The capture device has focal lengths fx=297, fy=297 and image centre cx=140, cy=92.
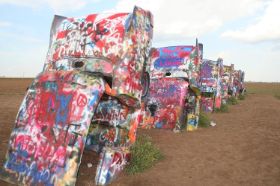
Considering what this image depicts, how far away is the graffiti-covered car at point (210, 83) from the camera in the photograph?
16375 millimetres

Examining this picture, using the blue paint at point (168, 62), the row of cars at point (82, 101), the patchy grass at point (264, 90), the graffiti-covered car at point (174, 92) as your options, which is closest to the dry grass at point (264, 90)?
the patchy grass at point (264, 90)

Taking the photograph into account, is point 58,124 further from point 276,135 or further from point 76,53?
point 276,135

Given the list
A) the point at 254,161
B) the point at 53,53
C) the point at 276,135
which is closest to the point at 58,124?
the point at 53,53

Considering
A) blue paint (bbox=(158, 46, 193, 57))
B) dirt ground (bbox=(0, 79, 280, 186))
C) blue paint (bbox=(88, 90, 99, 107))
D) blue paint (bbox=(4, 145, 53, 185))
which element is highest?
blue paint (bbox=(158, 46, 193, 57))

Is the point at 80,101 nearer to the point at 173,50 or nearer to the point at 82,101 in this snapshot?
the point at 82,101

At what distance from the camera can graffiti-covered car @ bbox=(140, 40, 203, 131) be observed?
1027 cm

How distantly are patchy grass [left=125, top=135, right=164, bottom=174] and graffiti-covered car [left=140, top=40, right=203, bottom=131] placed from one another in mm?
3375

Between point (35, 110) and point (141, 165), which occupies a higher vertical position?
point (35, 110)

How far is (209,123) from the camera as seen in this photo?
37.3 feet

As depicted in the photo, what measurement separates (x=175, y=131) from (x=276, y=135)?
3.12 m

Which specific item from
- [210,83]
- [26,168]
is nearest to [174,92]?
[26,168]

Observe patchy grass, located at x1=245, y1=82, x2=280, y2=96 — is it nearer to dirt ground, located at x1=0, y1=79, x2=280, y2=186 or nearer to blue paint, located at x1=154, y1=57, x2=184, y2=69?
blue paint, located at x1=154, y1=57, x2=184, y2=69

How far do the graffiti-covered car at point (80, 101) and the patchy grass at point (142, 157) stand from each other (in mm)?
187

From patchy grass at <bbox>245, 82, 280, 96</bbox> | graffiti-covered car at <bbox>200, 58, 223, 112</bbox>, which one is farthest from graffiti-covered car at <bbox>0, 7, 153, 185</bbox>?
patchy grass at <bbox>245, 82, 280, 96</bbox>
